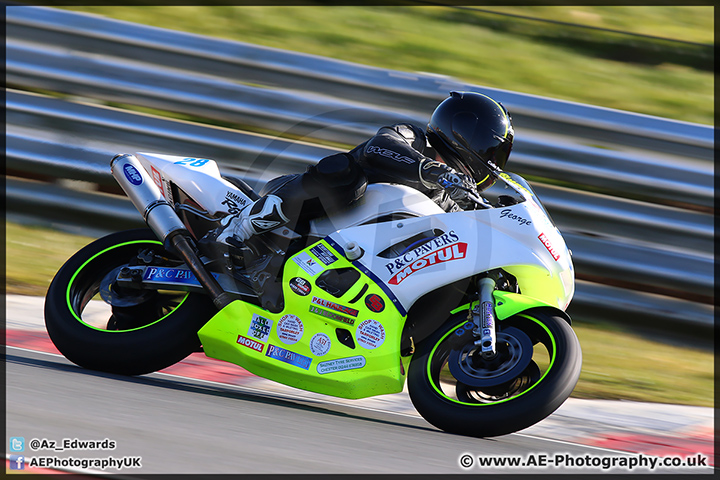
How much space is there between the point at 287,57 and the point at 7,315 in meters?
3.39

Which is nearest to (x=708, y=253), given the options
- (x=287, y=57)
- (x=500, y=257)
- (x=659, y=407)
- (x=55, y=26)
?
(x=659, y=407)

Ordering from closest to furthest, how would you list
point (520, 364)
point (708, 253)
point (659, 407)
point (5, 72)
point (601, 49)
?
1. point (520, 364)
2. point (659, 407)
3. point (708, 253)
4. point (5, 72)
5. point (601, 49)

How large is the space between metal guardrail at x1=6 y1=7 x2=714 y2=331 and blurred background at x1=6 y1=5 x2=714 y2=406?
1 centimetres

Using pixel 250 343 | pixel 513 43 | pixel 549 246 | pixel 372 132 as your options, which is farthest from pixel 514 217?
pixel 513 43

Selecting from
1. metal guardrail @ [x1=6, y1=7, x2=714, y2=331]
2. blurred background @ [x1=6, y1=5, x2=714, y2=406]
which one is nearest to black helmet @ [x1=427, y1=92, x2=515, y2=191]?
blurred background @ [x1=6, y1=5, x2=714, y2=406]

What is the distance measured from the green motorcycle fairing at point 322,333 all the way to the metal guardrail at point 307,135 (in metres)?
2.39

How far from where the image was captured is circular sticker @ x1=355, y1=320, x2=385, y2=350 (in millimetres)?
3383

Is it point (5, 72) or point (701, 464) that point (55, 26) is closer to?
point (5, 72)

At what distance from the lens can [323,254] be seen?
140 inches

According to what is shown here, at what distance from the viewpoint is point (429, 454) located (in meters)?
2.84

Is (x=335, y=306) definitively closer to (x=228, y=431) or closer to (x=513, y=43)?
(x=228, y=431)

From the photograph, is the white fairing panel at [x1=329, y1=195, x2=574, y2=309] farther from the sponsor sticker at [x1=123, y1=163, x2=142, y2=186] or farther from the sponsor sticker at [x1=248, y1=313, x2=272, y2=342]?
the sponsor sticker at [x1=123, y1=163, x2=142, y2=186]

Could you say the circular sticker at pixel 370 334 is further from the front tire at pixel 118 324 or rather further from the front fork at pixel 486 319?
the front tire at pixel 118 324

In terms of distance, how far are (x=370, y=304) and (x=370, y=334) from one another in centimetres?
13
